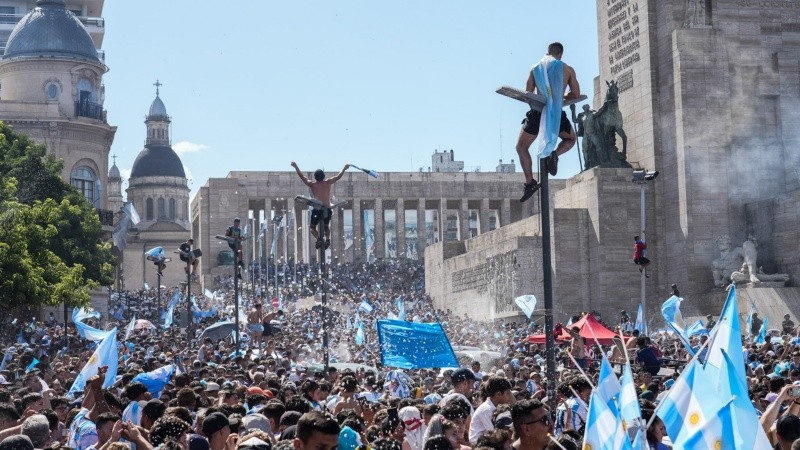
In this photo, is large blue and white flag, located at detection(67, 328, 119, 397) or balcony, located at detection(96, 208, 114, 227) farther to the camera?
balcony, located at detection(96, 208, 114, 227)

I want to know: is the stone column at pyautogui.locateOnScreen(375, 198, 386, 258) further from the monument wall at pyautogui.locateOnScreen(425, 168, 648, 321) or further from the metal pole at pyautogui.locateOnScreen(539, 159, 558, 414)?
the metal pole at pyautogui.locateOnScreen(539, 159, 558, 414)

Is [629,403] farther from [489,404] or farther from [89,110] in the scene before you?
[89,110]

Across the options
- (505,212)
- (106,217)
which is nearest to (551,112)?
(106,217)

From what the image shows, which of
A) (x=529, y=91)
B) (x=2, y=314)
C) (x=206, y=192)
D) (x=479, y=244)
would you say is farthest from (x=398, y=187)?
(x=529, y=91)

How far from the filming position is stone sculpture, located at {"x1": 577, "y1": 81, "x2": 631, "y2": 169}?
140 feet

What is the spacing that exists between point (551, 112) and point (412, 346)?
5079mm

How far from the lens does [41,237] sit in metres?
36.4

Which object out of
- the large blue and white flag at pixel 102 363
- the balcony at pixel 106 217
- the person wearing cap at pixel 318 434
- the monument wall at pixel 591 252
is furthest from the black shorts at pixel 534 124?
the balcony at pixel 106 217

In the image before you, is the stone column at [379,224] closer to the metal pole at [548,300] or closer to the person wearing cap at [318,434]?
the metal pole at [548,300]

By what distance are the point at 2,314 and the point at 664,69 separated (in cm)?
2063

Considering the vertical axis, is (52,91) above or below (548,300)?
above

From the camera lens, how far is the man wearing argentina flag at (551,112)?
11.8m

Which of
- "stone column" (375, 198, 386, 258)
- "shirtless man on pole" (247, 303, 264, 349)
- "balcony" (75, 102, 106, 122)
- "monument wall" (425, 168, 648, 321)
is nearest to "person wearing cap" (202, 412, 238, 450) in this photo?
"shirtless man on pole" (247, 303, 264, 349)

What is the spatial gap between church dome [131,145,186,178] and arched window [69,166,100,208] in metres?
74.8
